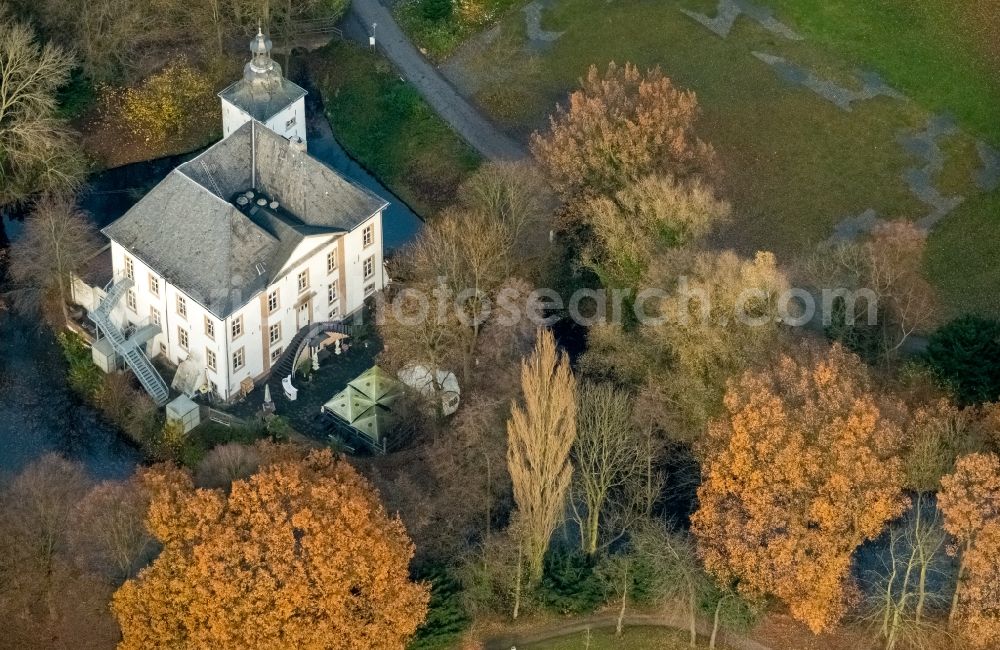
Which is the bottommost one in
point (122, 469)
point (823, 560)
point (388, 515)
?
point (122, 469)

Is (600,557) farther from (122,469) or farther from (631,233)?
(122,469)

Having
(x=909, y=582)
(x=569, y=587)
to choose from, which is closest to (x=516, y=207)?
(x=569, y=587)

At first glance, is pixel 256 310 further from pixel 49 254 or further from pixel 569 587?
pixel 569 587

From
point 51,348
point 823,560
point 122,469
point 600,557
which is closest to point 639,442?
point 600,557

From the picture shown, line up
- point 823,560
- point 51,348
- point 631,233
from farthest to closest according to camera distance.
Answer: point 51,348
point 631,233
point 823,560

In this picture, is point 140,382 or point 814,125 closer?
point 140,382

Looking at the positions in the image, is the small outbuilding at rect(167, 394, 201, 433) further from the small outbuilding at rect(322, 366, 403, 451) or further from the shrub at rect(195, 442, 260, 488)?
the shrub at rect(195, 442, 260, 488)

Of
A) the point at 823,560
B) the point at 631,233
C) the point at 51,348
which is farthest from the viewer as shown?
the point at 51,348
